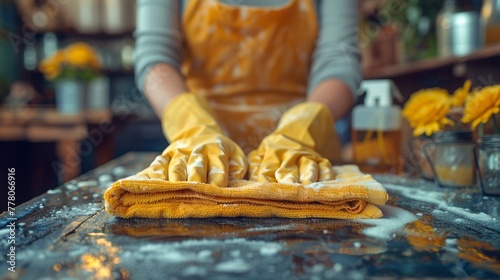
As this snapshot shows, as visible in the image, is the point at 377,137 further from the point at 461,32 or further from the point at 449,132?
the point at 461,32

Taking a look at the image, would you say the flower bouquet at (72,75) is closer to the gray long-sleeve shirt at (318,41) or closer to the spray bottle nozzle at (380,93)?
the gray long-sleeve shirt at (318,41)

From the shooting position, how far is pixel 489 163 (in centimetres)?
76

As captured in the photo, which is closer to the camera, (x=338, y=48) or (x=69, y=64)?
(x=338, y=48)

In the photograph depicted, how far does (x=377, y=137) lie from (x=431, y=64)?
0.74 m

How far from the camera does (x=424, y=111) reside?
0.89m

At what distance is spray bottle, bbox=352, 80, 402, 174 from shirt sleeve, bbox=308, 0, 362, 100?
3.6 inches

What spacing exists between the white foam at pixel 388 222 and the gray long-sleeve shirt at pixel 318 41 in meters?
0.56

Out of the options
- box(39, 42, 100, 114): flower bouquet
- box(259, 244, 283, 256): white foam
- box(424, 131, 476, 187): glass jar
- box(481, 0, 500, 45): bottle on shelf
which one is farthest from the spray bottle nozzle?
box(39, 42, 100, 114): flower bouquet

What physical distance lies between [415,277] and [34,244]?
14.3 inches

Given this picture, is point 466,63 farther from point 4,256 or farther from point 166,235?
point 4,256

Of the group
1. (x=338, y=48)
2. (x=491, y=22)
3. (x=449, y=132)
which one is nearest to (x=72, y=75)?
(x=338, y=48)

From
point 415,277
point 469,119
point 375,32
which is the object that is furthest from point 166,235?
point 375,32

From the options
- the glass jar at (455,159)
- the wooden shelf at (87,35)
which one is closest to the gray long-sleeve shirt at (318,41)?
the glass jar at (455,159)

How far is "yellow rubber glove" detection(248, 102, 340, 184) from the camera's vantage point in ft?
2.31
